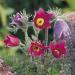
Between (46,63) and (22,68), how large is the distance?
0.14 m

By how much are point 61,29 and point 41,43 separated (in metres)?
0.15

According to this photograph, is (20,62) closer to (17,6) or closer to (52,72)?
(52,72)

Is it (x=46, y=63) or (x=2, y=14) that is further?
(x=2, y=14)

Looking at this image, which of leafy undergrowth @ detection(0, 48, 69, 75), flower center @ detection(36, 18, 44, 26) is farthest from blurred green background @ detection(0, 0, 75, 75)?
flower center @ detection(36, 18, 44, 26)

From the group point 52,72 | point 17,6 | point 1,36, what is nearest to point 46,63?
point 52,72

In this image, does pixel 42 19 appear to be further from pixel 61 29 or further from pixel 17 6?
pixel 17 6

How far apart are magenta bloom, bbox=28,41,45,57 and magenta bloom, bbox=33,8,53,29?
0.10 m

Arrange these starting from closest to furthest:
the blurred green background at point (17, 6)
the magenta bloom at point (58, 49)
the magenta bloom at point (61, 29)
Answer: the magenta bloom at point (58, 49), the magenta bloom at point (61, 29), the blurred green background at point (17, 6)

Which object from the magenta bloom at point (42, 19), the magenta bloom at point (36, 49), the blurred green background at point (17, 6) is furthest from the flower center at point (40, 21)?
the blurred green background at point (17, 6)

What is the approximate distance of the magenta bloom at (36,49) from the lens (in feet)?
10.8

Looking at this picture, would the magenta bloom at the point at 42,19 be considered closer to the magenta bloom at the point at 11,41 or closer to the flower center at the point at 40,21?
the flower center at the point at 40,21

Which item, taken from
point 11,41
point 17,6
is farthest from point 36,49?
point 17,6

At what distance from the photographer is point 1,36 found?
497 centimetres

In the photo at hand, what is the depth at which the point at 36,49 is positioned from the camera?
329 centimetres
